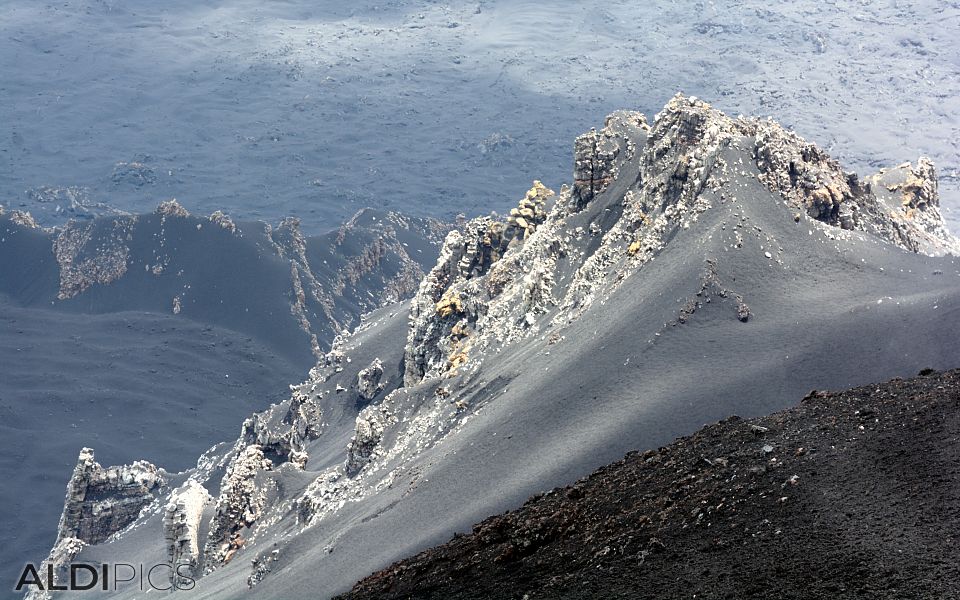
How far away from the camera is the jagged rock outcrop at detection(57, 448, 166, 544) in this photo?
9331 cm

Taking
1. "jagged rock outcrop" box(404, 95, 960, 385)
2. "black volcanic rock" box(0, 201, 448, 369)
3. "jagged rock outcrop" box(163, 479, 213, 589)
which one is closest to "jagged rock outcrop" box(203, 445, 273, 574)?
"jagged rock outcrop" box(163, 479, 213, 589)

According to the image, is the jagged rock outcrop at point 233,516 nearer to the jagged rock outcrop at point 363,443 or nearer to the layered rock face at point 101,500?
the jagged rock outcrop at point 363,443

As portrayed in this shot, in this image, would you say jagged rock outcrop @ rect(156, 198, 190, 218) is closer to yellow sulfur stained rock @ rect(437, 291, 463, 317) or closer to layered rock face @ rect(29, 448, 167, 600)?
layered rock face @ rect(29, 448, 167, 600)

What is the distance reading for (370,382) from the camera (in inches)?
3661

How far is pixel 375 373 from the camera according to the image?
308ft

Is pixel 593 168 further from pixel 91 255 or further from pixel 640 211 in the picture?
pixel 91 255

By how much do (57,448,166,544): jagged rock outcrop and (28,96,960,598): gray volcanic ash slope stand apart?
23.2ft

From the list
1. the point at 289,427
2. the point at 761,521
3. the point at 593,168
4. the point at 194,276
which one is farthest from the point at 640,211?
the point at 194,276

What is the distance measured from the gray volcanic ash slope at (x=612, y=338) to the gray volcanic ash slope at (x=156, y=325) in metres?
44.4

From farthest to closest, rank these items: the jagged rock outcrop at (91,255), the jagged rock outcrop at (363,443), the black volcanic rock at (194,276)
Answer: the jagged rock outcrop at (91,255) → the black volcanic rock at (194,276) → the jagged rock outcrop at (363,443)

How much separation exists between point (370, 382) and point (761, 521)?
2737 inches

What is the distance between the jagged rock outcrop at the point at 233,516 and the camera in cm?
6656

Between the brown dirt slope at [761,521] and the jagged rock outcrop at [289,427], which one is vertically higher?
the brown dirt slope at [761,521]

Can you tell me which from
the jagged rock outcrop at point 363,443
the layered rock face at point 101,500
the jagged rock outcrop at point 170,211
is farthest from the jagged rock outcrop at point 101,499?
the jagged rock outcrop at point 170,211
